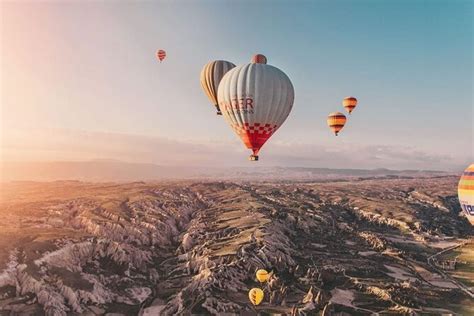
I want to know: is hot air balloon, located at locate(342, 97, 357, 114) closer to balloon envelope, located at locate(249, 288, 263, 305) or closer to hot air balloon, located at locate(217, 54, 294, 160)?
hot air balloon, located at locate(217, 54, 294, 160)

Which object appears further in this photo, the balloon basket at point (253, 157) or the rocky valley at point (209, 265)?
the rocky valley at point (209, 265)

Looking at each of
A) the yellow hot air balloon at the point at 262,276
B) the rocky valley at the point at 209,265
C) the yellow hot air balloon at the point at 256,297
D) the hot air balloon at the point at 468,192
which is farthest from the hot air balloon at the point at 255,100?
the yellow hot air balloon at the point at 262,276

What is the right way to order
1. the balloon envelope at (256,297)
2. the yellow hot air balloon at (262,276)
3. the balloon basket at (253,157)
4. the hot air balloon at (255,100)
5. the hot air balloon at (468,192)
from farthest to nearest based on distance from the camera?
the yellow hot air balloon at (262,276) → the balloon envelope at (256,297) → the balloon basket at (253,157) → the hot air balloon at (255,100) → the hot air balloon at (468,192)

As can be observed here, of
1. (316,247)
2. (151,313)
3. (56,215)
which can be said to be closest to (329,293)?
(151,313)

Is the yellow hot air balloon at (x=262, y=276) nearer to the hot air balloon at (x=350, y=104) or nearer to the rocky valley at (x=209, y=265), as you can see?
the rocky valley at (x=209, y=265)

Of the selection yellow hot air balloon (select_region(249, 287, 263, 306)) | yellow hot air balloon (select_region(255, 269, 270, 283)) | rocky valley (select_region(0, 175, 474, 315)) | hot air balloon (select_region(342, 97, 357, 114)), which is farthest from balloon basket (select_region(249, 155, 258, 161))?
hot air balloon (select_region(342, 97, 357, 114))

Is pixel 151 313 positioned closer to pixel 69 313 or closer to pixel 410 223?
pixel 69 313

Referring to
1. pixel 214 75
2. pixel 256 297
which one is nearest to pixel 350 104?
pixel 214 75
